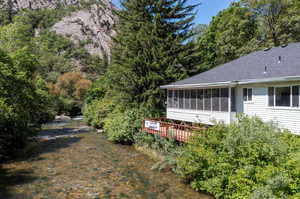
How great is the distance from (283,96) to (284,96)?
50 millimetres

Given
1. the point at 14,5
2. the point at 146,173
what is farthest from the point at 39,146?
the point at 14,5

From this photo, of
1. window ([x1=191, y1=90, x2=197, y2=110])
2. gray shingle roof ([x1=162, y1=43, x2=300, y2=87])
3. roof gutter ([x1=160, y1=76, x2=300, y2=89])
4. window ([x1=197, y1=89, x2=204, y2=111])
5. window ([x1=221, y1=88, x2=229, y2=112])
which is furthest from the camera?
window ([x1=191, y1=90, x2=197, y2=110])

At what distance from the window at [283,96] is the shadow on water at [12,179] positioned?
11959 mm

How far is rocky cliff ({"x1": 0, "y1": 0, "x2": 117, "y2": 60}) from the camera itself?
88.4m

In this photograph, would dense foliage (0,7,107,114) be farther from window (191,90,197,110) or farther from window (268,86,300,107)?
window (268,86,300,107)

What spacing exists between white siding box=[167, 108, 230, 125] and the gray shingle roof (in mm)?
1986

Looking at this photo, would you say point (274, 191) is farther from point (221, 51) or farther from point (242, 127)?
point (221, 51)

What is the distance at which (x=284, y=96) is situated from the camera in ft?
32.3

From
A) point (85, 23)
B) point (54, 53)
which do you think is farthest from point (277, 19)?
point (85, 23)

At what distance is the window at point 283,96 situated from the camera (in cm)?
963

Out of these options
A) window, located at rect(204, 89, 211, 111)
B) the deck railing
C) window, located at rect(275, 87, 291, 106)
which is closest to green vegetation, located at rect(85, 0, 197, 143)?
the deck railing

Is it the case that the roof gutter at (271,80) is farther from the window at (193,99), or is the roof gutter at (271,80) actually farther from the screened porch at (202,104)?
the window at (193,99)

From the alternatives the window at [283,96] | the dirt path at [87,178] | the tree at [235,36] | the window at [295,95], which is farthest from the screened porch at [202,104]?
the tree at [235,36]

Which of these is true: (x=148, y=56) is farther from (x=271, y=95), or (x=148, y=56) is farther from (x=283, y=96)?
(x=283, y=96)
